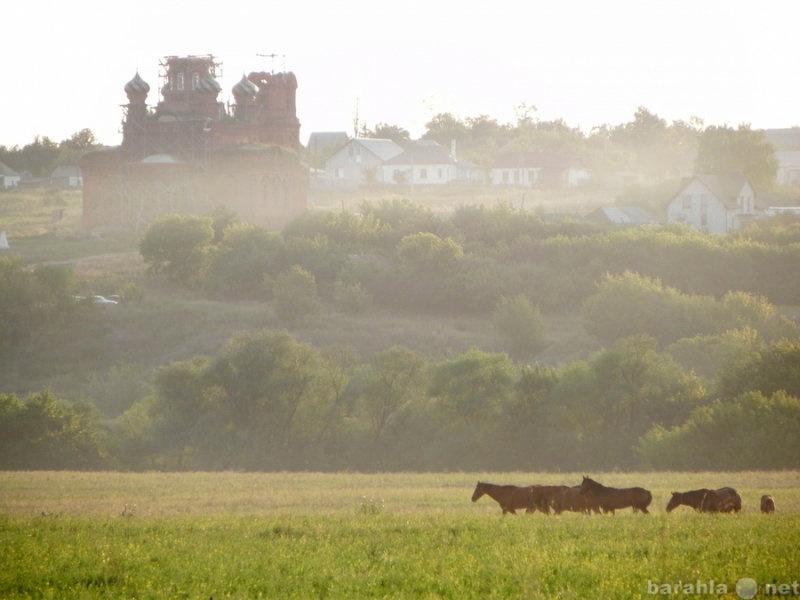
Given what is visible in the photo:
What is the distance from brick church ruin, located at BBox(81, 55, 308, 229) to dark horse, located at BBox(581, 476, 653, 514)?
179ft

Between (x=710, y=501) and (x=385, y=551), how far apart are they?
4940 mm

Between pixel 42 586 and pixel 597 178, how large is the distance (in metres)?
91.4

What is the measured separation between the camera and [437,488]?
68.3 feet

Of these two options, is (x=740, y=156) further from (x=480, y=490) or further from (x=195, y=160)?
(x=480, y=490)

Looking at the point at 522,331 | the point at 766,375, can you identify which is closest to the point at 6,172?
the point at 522,331

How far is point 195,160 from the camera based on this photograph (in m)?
70.1

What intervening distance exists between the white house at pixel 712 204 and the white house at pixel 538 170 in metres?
23.0

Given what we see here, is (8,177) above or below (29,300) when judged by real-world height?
above

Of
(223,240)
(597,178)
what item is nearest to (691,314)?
(223,240)

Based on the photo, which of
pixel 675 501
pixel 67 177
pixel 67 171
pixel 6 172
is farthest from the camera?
pixel 6 172

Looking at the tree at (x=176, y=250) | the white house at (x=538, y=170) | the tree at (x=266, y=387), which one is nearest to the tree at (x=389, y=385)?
the tree at (x=266, y=387)

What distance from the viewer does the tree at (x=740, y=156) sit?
76.9 meters

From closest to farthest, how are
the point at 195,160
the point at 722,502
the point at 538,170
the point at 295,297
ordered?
the point at 722,502 → the point at 295,297 → the point at 195,160 → the point at 538,170

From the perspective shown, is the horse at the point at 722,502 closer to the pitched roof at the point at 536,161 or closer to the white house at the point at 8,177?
the pitched roof at the point at 536,161
